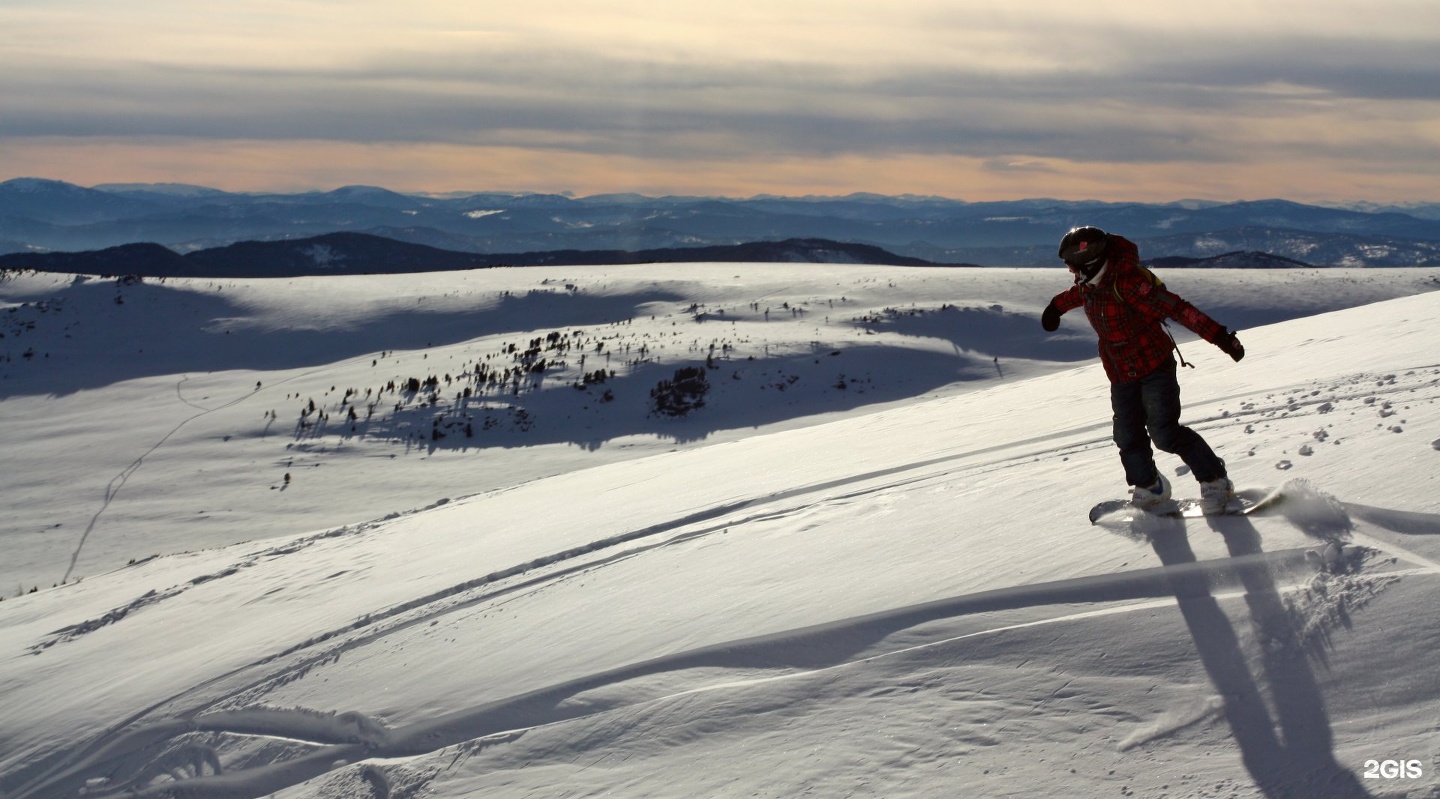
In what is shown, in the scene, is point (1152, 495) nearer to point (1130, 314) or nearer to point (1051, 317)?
point (1130, 314)

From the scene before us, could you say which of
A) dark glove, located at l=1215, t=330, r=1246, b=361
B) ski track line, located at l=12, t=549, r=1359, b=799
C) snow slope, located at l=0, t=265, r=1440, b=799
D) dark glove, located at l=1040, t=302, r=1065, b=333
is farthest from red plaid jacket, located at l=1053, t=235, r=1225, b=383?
ski track line, located at l=12, t=549, r=1359, b=799

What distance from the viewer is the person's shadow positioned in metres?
2.84

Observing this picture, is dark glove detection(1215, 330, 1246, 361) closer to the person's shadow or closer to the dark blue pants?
the dark blue pants

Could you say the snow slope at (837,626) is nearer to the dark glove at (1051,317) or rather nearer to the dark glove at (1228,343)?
the dark glove at (1228,343)

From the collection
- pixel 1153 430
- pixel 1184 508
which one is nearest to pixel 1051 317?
pixel 1153 430

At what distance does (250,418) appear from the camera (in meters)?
23.2

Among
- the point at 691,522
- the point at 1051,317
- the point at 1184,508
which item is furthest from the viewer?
the point at 691,522

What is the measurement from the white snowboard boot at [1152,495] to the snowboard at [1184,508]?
0.02m

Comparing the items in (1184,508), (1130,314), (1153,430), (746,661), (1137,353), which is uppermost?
(1130,314)

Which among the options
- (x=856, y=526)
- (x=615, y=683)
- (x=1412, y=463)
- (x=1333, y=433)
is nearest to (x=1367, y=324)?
(x=1333, y=433)

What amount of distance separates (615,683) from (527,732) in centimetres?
46

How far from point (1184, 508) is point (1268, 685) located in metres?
1.67

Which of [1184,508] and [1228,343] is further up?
[1228,343]

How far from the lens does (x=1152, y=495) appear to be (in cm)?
485
